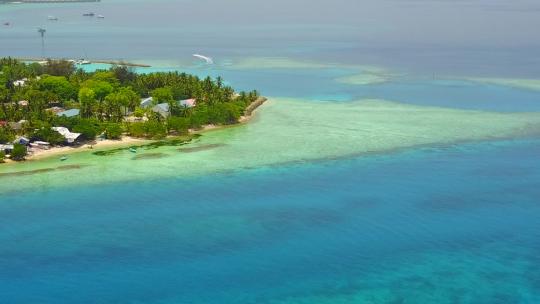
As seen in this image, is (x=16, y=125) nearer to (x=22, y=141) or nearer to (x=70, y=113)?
(x=22, y=141)

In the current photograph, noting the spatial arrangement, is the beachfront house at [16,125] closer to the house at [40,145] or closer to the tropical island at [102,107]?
the tropical island at [102,107]

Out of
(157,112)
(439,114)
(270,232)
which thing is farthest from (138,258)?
(439,114)

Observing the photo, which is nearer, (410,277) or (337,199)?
(410,277)

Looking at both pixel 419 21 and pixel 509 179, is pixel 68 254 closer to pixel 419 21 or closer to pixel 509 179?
pixel 509 179

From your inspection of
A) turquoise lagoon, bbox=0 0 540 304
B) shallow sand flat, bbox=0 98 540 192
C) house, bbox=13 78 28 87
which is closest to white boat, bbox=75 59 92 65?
house, bbox=13 78 28 87

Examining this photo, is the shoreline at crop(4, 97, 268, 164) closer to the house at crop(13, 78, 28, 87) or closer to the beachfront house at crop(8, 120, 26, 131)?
the beachfront house at crop(8, 120, 26, 131)

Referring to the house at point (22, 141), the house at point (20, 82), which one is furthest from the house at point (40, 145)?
the house at point (20, 82)

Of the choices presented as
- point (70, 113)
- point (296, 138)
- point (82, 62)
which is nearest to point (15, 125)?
point (70, 113)
